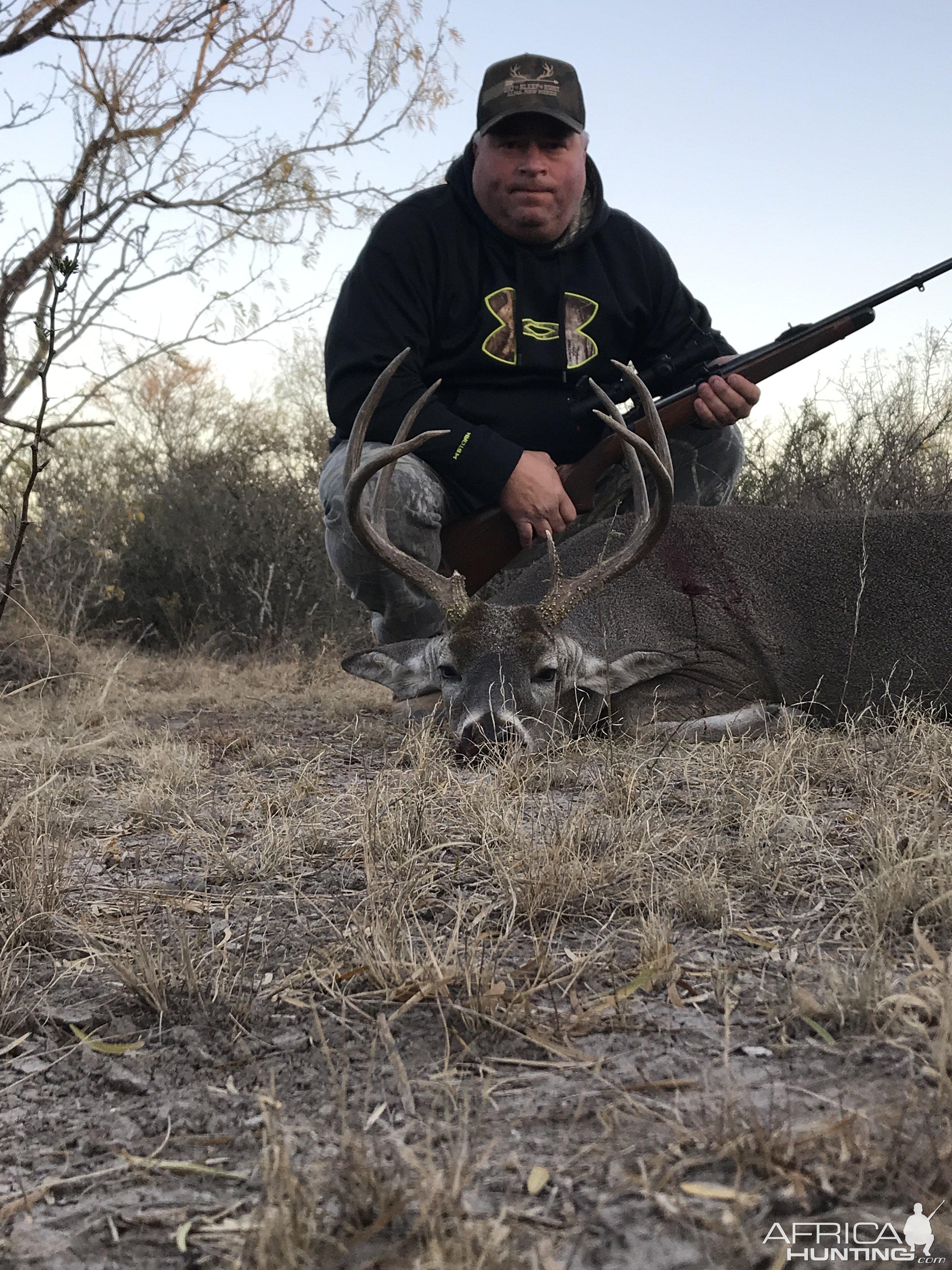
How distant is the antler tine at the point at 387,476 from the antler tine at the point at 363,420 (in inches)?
5.4

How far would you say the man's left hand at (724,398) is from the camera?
16.9ft

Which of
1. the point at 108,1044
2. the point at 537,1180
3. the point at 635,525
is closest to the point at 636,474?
the point at 635,525

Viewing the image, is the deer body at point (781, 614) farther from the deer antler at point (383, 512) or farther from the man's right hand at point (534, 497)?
the deer antler at point (383, 512)

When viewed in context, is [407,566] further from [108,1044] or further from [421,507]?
[108,1044]

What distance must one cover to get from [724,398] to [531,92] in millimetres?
1669

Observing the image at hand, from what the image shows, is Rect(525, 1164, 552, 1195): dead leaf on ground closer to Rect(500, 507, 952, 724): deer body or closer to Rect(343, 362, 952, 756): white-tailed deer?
Rect(343, 362, 952, 756): white-tailed deer

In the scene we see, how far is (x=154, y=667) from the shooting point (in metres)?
7.21

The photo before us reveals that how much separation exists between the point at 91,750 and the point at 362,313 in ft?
7.96

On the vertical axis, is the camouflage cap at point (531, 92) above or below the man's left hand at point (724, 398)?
above

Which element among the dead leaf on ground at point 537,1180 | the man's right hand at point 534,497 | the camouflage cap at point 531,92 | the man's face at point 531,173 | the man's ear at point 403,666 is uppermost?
the camouflage cap at point 531,92

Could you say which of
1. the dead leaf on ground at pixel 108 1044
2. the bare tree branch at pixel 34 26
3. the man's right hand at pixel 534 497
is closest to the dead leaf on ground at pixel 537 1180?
the dead leaf on ground at pixel 108 1044

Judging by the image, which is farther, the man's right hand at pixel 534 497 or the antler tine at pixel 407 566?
the man's right hand at pixel 534 497

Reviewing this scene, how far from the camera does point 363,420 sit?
4465 mm

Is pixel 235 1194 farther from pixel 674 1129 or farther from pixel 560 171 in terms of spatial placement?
pixel 560 171
